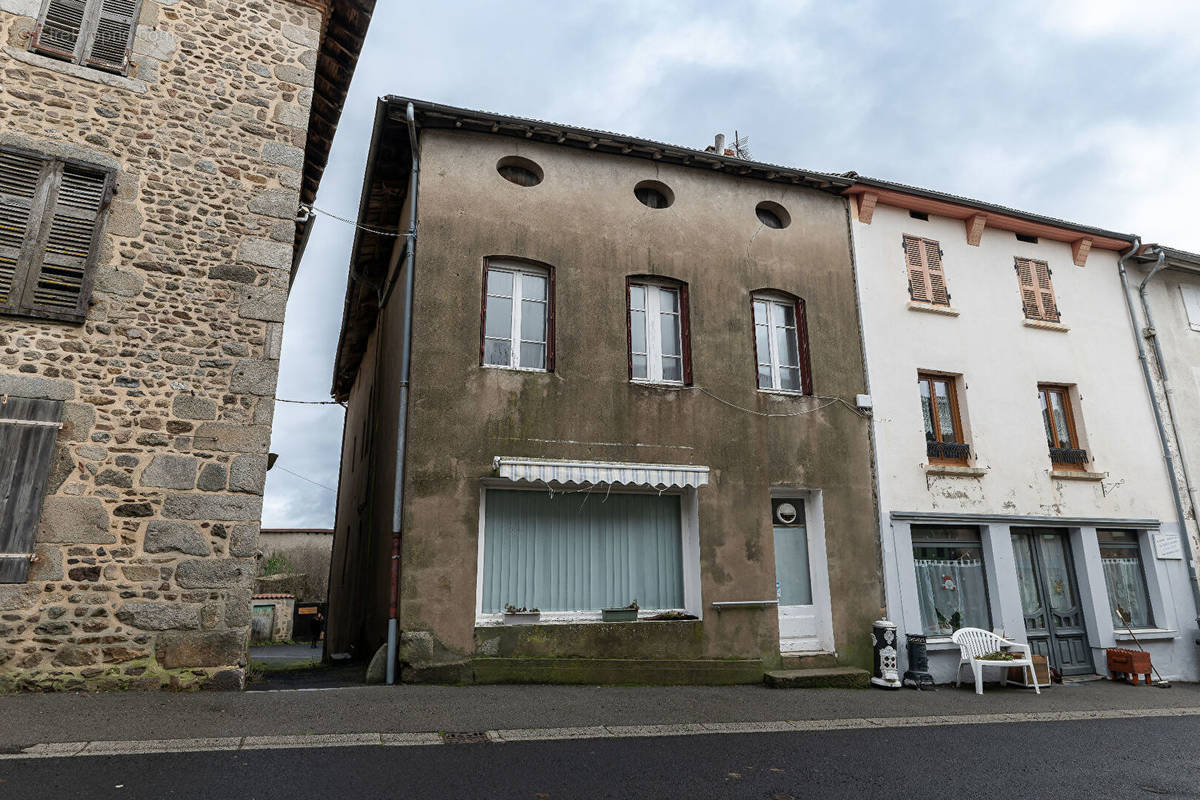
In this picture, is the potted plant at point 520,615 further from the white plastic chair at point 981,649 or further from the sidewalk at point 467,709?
the white plastic chair at point 981,649

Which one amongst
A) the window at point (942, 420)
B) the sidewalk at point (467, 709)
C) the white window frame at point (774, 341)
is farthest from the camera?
the window at point (942, 420)

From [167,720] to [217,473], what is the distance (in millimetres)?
2288

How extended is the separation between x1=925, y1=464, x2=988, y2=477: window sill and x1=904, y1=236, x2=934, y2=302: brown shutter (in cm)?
261

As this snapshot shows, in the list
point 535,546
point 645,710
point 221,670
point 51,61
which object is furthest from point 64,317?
point 645,710

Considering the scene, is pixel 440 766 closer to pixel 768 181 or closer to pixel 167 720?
pixel 167 720

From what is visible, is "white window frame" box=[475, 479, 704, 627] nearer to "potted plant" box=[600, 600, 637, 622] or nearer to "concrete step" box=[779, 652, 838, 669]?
"potted plant" box=[600, 600, 637, 622]

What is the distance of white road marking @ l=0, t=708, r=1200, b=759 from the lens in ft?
15.3

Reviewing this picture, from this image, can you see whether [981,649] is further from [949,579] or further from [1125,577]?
[1125,577]

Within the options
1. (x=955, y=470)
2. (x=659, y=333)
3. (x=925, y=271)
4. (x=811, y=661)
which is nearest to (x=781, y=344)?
(x=659, y=333)

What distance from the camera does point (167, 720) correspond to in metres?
5.35

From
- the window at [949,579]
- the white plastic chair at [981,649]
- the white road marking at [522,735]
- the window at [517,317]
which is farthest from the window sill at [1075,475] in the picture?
the window at [517,317]

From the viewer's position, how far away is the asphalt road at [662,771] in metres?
4.15

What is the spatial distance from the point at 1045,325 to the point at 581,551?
8739 millimetres

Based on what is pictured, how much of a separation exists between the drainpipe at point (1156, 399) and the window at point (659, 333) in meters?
8.61
